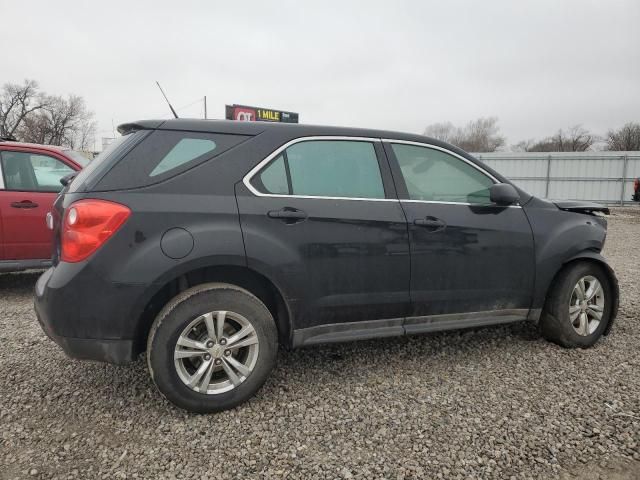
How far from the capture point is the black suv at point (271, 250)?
2.35 metres

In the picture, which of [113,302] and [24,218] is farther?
[24,218]

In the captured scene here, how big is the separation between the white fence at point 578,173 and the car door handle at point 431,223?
17.8 meters

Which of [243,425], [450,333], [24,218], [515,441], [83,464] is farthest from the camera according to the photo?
[24,218]

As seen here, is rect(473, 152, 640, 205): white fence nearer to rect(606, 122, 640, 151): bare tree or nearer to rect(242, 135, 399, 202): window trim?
rect(242, 135, 399, 202): window trim

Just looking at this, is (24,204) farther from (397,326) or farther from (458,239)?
(458,239)

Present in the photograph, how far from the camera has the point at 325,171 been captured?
2.80 metres

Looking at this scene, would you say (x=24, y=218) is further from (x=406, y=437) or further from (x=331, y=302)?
(x=406, y=437)

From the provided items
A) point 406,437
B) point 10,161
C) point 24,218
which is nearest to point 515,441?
point 406,437

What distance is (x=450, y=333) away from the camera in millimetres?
3809

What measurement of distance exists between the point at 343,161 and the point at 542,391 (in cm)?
193

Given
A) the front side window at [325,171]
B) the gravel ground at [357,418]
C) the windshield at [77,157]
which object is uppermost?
the windshield at [77,157]

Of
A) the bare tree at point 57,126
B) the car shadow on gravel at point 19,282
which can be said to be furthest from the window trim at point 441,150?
the bare tree at point 57,126

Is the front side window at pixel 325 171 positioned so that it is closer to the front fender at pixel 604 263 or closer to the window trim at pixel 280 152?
the window trim at pixel 280 152

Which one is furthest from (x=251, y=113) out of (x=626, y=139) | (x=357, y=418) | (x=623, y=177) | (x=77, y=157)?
(x=626, y=139)
